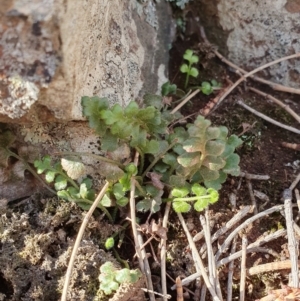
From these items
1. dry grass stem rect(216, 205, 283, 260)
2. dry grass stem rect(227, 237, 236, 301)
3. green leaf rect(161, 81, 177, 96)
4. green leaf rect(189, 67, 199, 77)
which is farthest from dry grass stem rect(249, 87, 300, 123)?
dry grass stem rect(227, 237, 236, 301)

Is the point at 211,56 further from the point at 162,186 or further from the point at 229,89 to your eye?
the point at 162,186

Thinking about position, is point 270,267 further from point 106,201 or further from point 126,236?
point 106,201

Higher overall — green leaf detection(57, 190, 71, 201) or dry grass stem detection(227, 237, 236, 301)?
green leaf detection(57, 190, 71, 201)

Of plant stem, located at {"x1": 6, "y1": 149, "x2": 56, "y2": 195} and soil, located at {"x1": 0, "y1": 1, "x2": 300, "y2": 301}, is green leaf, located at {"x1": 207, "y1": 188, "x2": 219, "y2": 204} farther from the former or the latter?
plant stem, located at {"x1": 6, "y1": 149, "x2": 56, "y2": 195}

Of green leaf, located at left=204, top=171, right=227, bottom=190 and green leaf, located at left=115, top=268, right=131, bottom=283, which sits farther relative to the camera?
green leaf, located at left=204, top=171, right=227, bottom=190

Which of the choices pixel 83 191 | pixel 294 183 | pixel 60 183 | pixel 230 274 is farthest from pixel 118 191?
pixel 294 183

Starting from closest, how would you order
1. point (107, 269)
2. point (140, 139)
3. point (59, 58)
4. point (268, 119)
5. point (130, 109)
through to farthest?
point (59, 58) < point (107, 269) < point (130, 109) < point (140, 139) < point (268, 119)

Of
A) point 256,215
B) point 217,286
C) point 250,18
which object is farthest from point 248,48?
point 217,286

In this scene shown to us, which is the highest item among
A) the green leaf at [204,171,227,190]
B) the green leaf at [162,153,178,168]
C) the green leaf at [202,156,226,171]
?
the green leaf at [202,156,226,171]
